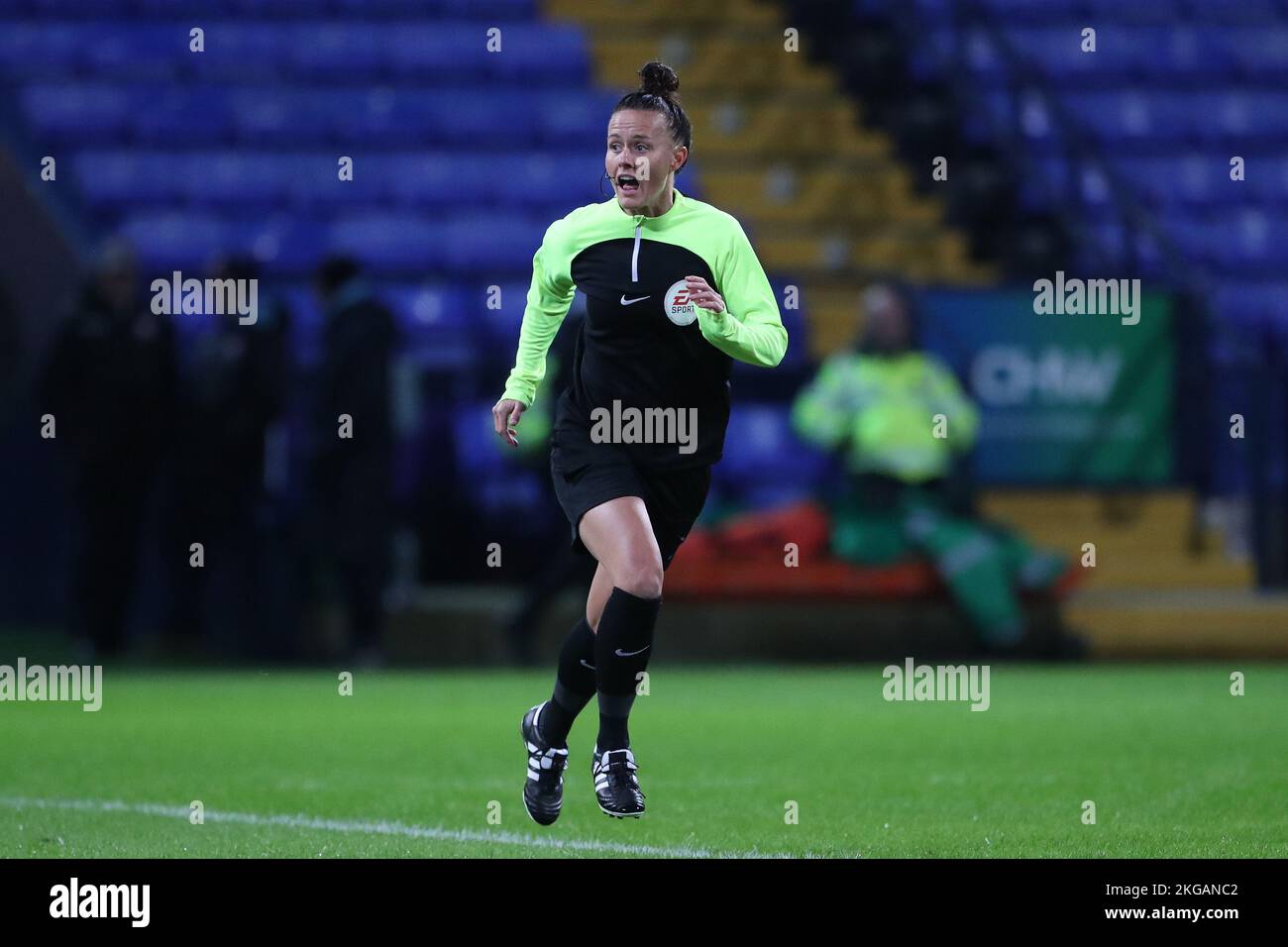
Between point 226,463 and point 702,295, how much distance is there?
7942mm

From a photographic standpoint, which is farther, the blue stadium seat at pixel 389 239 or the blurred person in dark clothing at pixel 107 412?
the blue stadium seat at pixel 389 239

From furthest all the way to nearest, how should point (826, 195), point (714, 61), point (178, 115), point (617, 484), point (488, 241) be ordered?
point (714, 61) → point (178, 115) → point (826, 195) → point (488, 241) → point (617, 484)

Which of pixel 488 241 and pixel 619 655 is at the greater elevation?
pixel 488 241

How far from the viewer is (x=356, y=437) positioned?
13250mm

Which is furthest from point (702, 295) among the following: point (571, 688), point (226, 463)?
→ point (226, 463)

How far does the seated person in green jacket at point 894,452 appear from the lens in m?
13.4

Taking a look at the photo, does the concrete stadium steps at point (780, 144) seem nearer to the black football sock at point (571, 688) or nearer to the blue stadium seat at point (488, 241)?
the blue stadium seat at point (488, 241)

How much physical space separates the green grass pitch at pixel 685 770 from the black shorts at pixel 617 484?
86 centimetres

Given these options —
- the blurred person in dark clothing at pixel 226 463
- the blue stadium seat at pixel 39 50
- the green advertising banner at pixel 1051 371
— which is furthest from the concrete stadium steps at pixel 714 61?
the blurred person in dark clothing at pixel 226 463

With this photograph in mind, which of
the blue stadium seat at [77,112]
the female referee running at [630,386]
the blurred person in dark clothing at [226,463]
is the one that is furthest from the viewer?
the blue stadium seat at [77,112]

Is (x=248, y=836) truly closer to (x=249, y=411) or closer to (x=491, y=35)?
(x=249, y=411)

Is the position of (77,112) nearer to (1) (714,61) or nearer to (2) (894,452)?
(1) (714,61)
